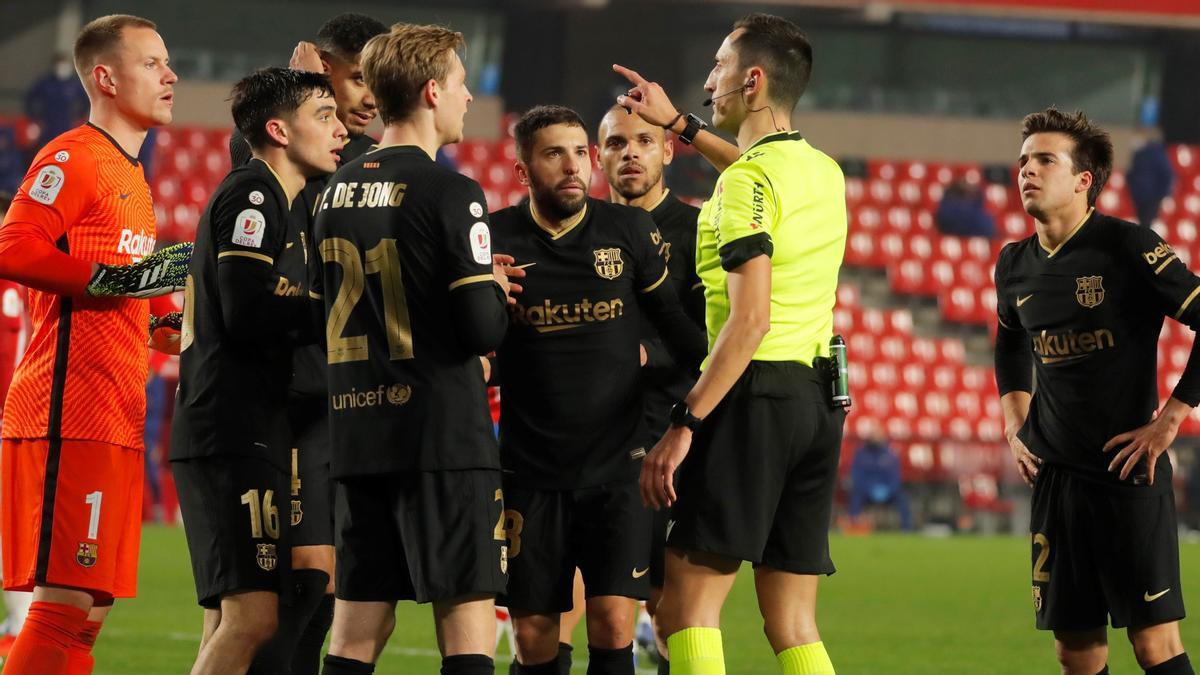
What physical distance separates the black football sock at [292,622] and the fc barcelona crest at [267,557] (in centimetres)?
22

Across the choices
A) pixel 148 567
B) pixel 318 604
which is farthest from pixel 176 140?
pixel 318 604

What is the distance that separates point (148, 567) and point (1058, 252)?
31.3 ft

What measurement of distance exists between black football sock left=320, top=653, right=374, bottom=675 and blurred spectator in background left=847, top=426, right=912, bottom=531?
53.1ft

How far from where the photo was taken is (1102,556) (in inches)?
207

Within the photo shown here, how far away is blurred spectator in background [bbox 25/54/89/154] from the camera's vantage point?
843 inches

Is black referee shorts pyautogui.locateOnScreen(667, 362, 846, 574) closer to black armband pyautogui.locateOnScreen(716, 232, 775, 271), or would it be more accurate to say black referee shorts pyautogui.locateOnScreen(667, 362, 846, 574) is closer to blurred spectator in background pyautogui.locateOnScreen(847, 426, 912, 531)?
black armband pyautogui.locateOnScreen(716, 232, 775, 271)

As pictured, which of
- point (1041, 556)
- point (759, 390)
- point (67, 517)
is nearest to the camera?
point (759, 390)

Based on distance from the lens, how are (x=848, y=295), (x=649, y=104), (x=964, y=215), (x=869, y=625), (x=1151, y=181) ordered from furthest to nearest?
(x=964, y=215), (x=1151, y=181), (x=848, y=295), (x=869, y=625), (x=649, y=104)

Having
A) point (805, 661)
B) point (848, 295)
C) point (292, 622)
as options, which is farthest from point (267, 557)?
point (848, 295)

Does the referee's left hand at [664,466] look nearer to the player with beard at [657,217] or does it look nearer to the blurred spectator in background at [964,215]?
the player with beard at [657,217]

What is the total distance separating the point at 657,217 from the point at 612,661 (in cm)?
189

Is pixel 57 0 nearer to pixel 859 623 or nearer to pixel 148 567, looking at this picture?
pixel 148 567

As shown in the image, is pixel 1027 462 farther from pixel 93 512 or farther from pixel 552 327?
pixel 93 512

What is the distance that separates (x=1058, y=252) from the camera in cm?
542
